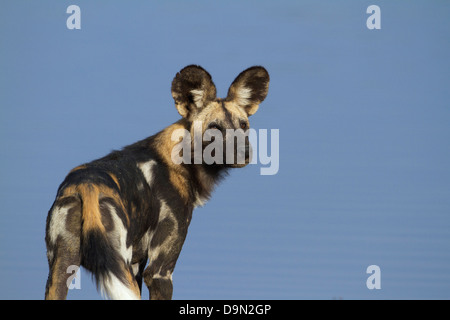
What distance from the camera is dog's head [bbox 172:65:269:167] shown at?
10500 mm

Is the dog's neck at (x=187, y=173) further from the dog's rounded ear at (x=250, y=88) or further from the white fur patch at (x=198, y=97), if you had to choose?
the dog's rounded ear at (x=250, y=88)

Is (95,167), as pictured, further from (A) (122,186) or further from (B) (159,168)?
(B) (159,168)

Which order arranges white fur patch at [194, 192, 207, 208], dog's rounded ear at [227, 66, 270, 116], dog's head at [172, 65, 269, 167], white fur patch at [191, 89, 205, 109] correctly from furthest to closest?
dog's rounded ear at [227, 66, 270, 116] < white fur patch at [191, 89, 205, 109] < white fur patch at [194, 192, 207, 208] < dog's head at [172, 65, 269, 167]

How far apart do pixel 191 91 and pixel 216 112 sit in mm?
456

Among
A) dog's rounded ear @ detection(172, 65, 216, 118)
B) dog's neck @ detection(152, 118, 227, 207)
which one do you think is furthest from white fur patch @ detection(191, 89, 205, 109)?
dog's neck @ detection(152, 118, 227, 207)

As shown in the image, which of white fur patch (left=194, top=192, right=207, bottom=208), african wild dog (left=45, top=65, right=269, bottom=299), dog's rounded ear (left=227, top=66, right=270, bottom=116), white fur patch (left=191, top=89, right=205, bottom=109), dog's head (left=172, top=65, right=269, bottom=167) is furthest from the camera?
dog's rounded ear (left=227, top=66, right=270, bottom=116)

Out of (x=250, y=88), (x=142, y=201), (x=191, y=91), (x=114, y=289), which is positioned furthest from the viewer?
(x=250, y=88)

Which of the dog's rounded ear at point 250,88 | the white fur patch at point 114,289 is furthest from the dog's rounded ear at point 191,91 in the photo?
the white fur patch at point 114,289

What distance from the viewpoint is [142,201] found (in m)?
9.73

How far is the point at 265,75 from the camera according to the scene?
11.4m

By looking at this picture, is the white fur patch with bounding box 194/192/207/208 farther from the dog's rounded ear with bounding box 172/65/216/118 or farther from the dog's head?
the dog's rounded ear with bounding box 172/65/216/118

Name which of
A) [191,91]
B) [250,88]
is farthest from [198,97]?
[250,88]

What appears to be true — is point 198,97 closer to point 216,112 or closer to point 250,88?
point 216,112
